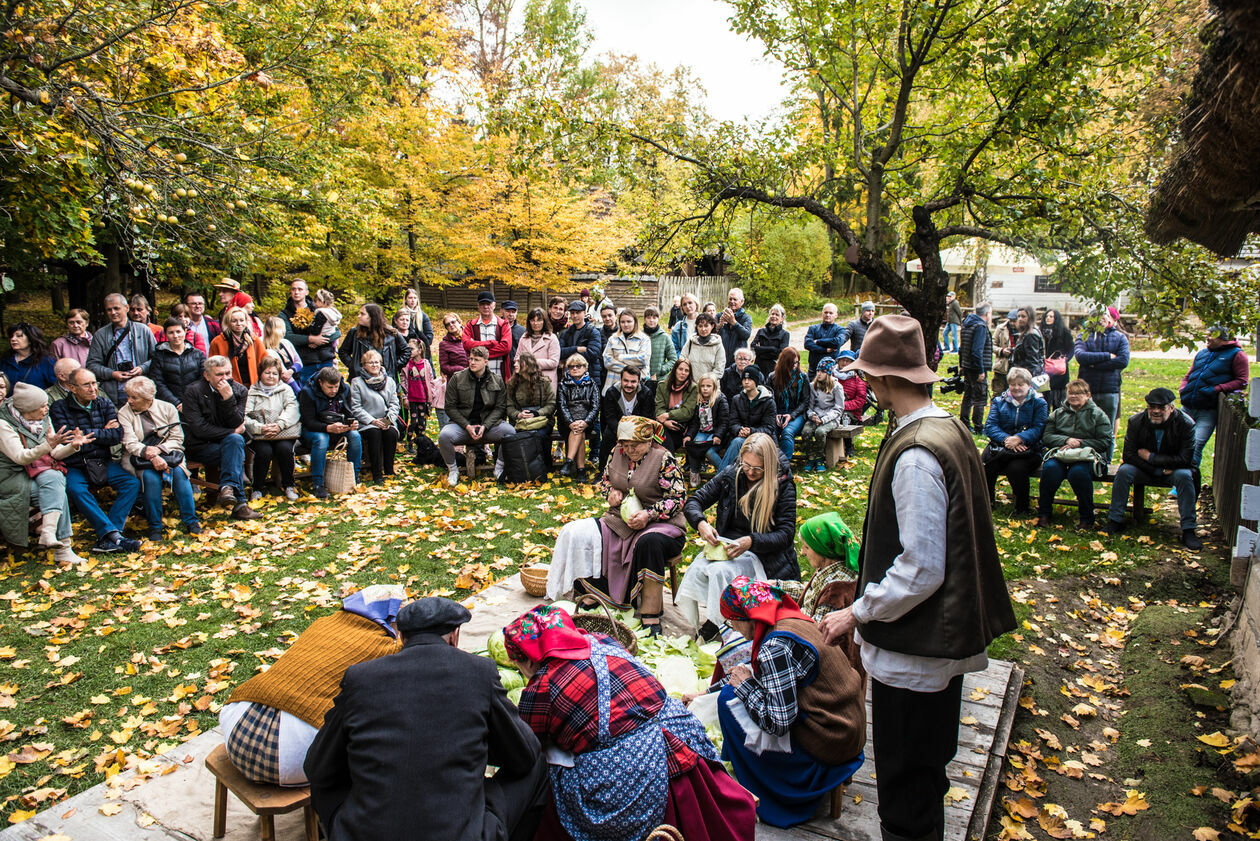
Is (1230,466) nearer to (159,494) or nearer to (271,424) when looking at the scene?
(271,424)

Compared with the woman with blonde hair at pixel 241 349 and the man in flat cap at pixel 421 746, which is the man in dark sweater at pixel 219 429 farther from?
the man in flat cap at pixel 421 746

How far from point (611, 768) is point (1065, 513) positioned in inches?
276

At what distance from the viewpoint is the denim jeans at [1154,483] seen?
703 centimetres

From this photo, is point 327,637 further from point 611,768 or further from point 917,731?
point 917,731

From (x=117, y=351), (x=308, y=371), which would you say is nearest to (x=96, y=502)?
(x=117, y=351)

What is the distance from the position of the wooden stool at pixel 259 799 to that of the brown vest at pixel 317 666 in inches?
10.9

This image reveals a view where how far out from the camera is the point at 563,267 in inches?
756

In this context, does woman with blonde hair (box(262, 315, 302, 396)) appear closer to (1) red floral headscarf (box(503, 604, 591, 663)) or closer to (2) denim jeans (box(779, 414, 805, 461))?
(2) denim jeans (box(779, 414, 805, 461))

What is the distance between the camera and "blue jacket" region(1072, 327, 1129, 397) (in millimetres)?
9891

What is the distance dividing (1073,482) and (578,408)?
5.48 m

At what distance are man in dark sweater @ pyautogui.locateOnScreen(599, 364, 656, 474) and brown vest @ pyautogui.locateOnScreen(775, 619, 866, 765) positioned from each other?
593 cm

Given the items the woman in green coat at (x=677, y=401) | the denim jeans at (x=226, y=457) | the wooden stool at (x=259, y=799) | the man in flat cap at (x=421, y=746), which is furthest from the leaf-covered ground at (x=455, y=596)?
the man in flat cap at (x=421, y=746)

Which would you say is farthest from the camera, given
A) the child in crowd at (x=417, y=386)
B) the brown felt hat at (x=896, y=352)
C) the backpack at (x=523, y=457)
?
the child in crowd at (x=417, y=386)

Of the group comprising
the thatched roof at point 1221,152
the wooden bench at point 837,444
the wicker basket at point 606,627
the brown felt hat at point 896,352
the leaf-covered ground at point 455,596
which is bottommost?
the leaf-covered ground at point 455,596
